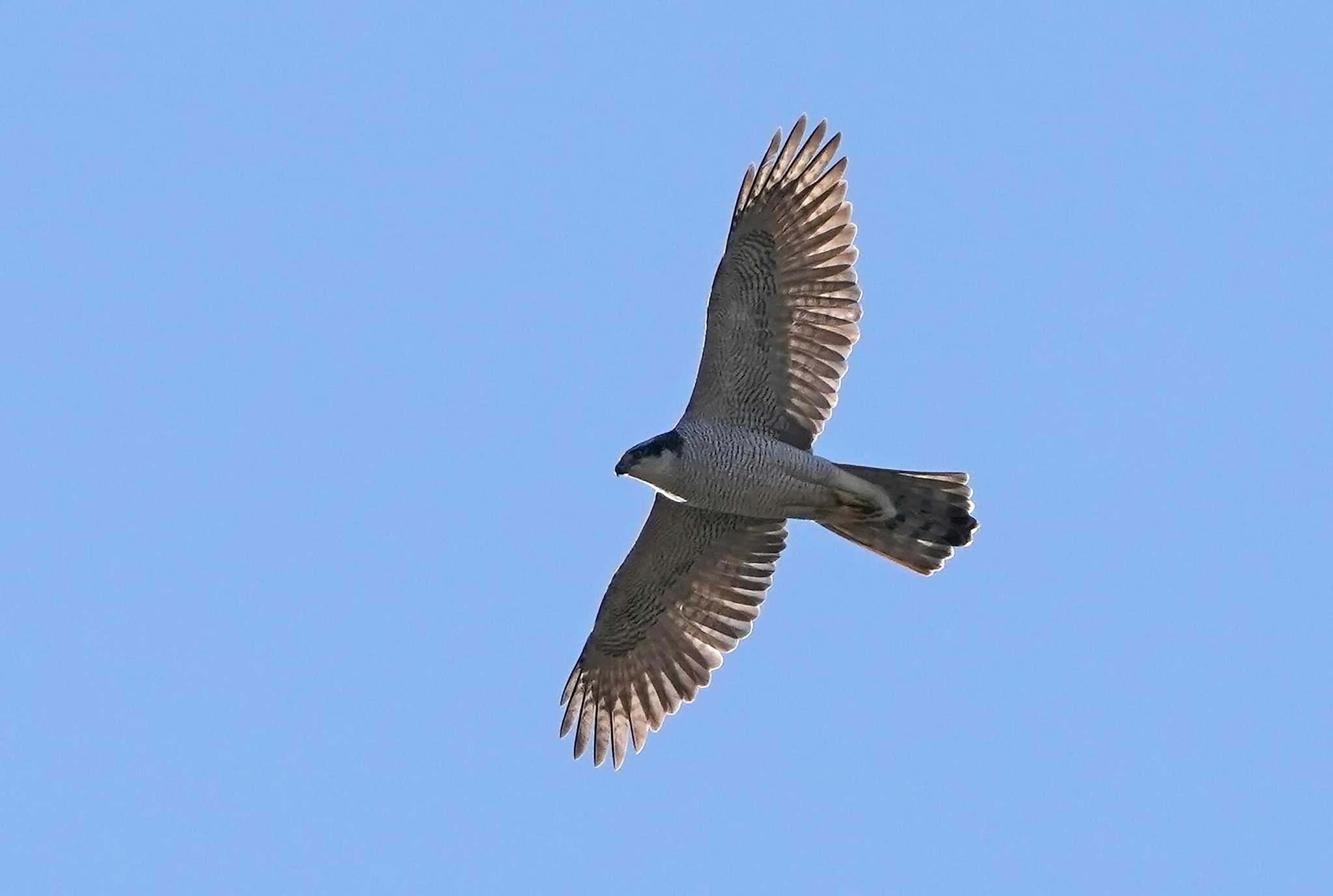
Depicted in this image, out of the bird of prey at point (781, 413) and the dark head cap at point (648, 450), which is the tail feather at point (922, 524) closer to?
the bird of prey at point (781, 413)

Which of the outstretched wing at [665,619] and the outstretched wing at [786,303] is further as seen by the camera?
the outstretched wing at [665,619]

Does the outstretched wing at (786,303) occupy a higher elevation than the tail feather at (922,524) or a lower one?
higher

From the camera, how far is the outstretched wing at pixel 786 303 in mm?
14500

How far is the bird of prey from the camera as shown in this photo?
1435cm

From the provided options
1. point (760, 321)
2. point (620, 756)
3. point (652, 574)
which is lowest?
point (620, 756)

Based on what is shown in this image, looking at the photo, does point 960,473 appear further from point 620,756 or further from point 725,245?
point 620,756

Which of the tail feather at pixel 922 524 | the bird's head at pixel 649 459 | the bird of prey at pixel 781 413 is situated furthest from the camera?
the tail feather at pixel 922 524

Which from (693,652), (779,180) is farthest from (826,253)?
(693,652)

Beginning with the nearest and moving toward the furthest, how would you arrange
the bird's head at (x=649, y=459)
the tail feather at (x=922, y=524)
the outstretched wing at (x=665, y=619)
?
the bird's head at (x=649, y=459) < the tail feather at (x=922, y=524) < the outstretched wing at (x=665, y=619)

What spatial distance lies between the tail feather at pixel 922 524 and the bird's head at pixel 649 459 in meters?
1.47

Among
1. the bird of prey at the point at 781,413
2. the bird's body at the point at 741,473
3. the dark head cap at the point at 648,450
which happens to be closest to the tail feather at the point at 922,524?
A: the bird of prey at the point at 781,413

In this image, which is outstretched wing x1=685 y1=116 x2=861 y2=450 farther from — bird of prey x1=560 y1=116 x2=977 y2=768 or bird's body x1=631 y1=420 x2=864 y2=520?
bird's body x1=631 y1=420 x2=864 y2=520

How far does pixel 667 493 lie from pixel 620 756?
2.38 meters

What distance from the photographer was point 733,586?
15398mm
